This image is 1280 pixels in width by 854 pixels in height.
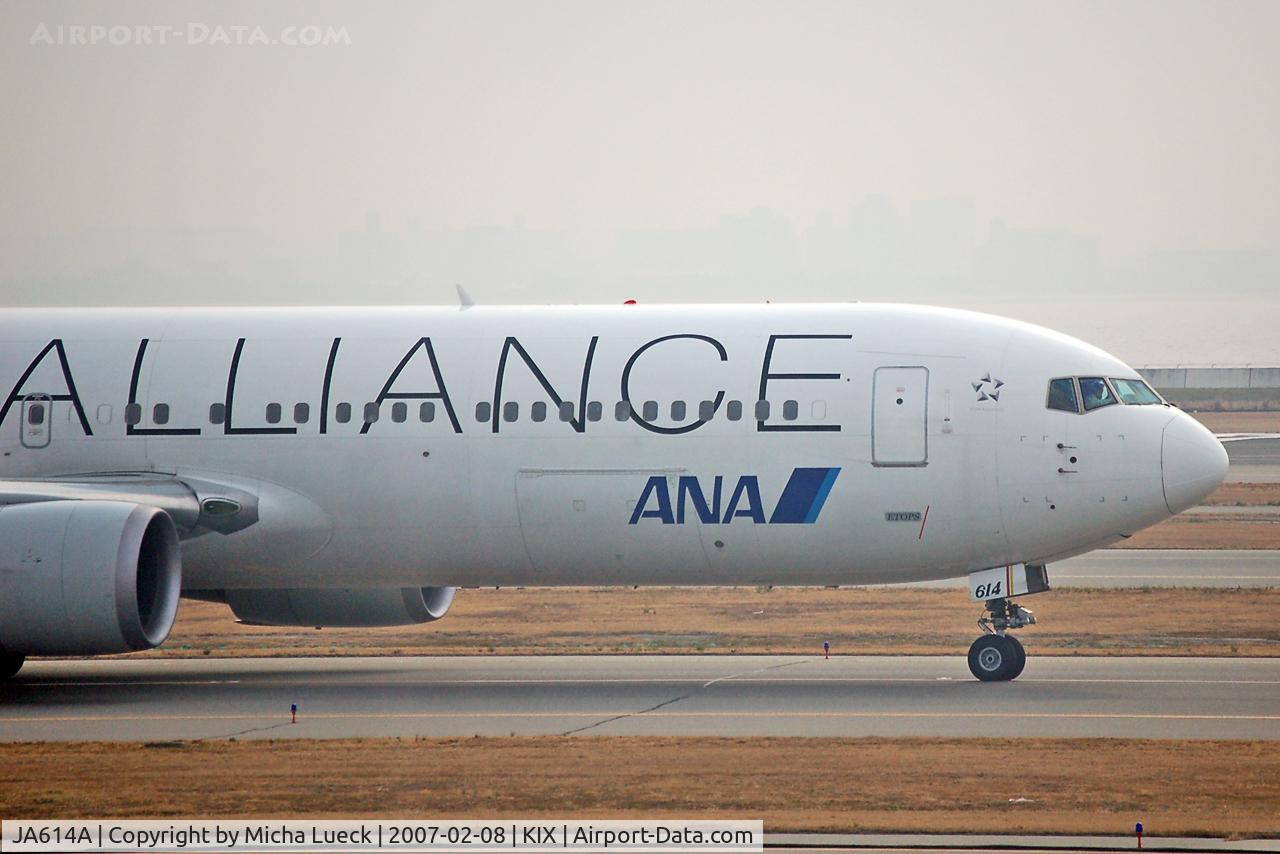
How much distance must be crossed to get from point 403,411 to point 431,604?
13.2 ft

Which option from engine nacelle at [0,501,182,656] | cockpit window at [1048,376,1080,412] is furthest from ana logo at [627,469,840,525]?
engine nacelle at [0,501,182,656]

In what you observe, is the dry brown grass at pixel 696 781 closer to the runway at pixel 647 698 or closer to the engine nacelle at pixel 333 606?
the runway at pixel 647 698

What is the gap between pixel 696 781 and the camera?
651 inches

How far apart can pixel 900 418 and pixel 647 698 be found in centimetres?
509

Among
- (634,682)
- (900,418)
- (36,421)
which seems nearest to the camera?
(900,418)

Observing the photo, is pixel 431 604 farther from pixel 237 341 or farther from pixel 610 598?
pixel 610 598

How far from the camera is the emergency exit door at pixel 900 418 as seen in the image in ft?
77.2

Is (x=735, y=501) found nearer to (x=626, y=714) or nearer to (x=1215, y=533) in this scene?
(x=626, y=714)

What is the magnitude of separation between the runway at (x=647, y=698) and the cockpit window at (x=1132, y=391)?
12.4 feet

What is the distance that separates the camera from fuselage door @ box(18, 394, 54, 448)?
2580 cm

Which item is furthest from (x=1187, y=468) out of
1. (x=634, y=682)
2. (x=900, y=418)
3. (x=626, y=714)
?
(x=626, y=714)

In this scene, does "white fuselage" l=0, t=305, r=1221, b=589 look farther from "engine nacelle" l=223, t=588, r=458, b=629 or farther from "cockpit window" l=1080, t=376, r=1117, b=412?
"engine nacelle" l=223, t=588, r=458, b=629

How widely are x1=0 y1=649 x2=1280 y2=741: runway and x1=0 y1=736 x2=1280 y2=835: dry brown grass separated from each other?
1.08m
